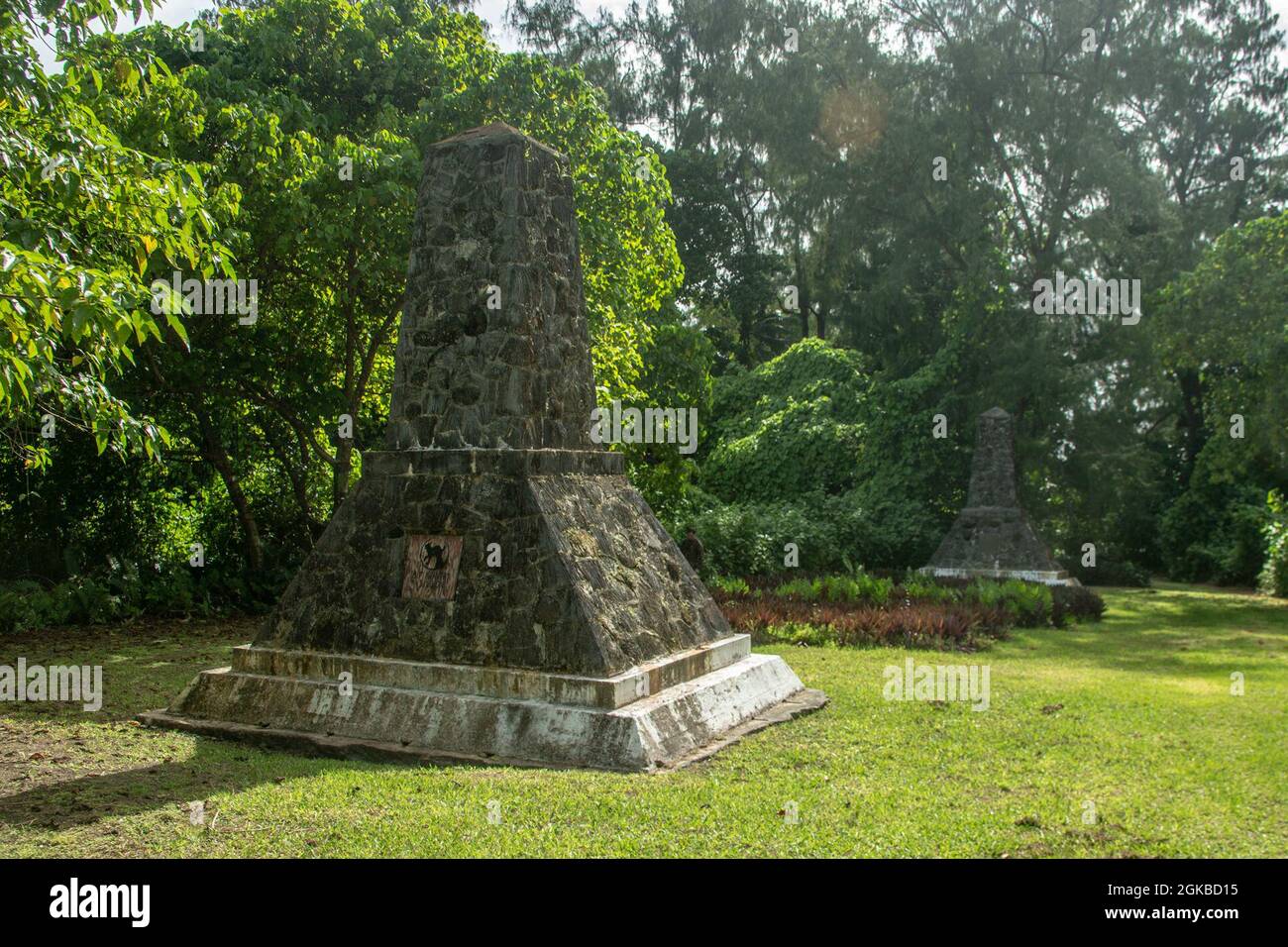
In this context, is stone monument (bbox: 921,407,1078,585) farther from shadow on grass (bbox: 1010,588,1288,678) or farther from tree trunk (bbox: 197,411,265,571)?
tree trunk (bbox: 197,411,265,571)

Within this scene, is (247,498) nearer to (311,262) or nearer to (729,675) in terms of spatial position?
(311,262)

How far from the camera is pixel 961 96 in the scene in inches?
1081

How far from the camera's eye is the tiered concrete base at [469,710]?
24.1 feet

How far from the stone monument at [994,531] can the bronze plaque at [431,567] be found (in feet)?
52.9

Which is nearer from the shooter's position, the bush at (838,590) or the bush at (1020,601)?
the bush at (1020,601)

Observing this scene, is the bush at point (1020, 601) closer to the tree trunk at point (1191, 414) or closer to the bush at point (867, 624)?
the bush at point (867, 624)

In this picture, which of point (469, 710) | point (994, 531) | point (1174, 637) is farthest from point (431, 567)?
point (994, 531)

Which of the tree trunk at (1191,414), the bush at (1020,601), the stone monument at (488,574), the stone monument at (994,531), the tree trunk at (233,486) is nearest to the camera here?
the stone monument at (488,574)

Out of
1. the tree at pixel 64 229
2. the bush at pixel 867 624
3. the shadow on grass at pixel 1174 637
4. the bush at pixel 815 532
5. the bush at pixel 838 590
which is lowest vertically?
the shadow on grass at pixel 1174 637

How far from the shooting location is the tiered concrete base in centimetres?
736

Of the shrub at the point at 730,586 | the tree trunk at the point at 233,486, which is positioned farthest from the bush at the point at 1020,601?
the tree trunk at the point at 233,486

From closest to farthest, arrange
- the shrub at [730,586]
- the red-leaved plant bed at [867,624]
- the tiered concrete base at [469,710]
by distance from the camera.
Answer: the tiered concrete base at [469,710]
the red-leaved plant bed at [867,624]
the shrub at [730,586]

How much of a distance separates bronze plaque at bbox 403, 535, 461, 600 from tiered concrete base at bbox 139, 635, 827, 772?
1.87ft

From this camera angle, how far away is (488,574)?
815cm
